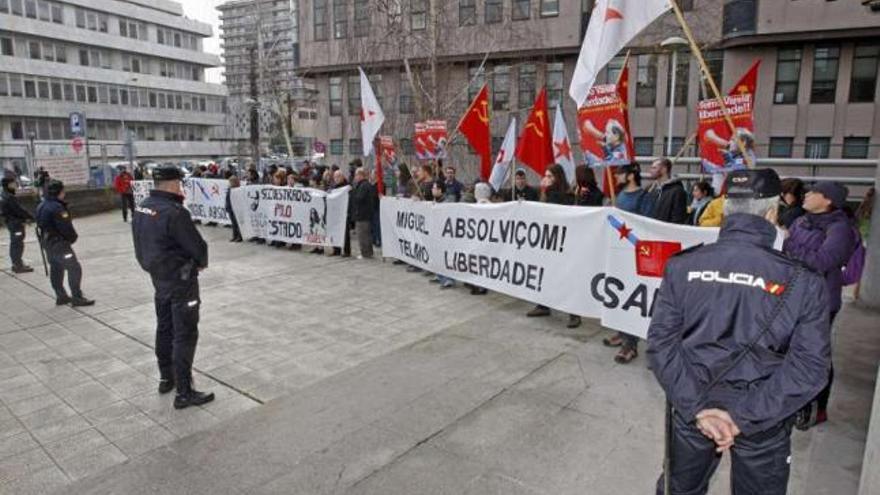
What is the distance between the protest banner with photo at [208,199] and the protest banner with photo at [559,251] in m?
8.46

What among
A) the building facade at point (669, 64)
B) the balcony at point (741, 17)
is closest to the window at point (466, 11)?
the building facade at point (669, 64)

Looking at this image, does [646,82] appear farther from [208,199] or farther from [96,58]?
[96,58]

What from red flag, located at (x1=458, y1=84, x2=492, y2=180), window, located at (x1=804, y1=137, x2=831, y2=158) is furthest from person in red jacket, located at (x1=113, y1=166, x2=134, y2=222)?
window, located at (x1=804, y1=137, x2=831, y2=158)

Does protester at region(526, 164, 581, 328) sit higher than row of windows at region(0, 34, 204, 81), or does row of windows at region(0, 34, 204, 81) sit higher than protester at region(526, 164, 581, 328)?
row of windows at region(0, 34, 204, 81)

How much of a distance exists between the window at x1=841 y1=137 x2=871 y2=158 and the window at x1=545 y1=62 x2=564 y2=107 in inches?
497

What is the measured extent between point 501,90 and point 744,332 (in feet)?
93.9

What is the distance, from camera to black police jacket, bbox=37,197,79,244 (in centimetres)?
764

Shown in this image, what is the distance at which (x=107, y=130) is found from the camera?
61750mm

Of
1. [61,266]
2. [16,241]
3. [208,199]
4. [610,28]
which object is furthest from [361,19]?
[610,28]

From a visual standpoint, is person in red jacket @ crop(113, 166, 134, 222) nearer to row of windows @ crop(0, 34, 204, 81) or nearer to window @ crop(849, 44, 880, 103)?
window @ crop(849, 44, 880, 103)

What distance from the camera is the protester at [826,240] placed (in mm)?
4059

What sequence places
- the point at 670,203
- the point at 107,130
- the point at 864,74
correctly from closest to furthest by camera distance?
the point at 670,203
the point at 864,74
the point at 107,130

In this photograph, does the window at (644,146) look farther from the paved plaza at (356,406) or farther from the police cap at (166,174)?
the police cap at (166,174)

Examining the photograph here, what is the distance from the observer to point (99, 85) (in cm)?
6122
